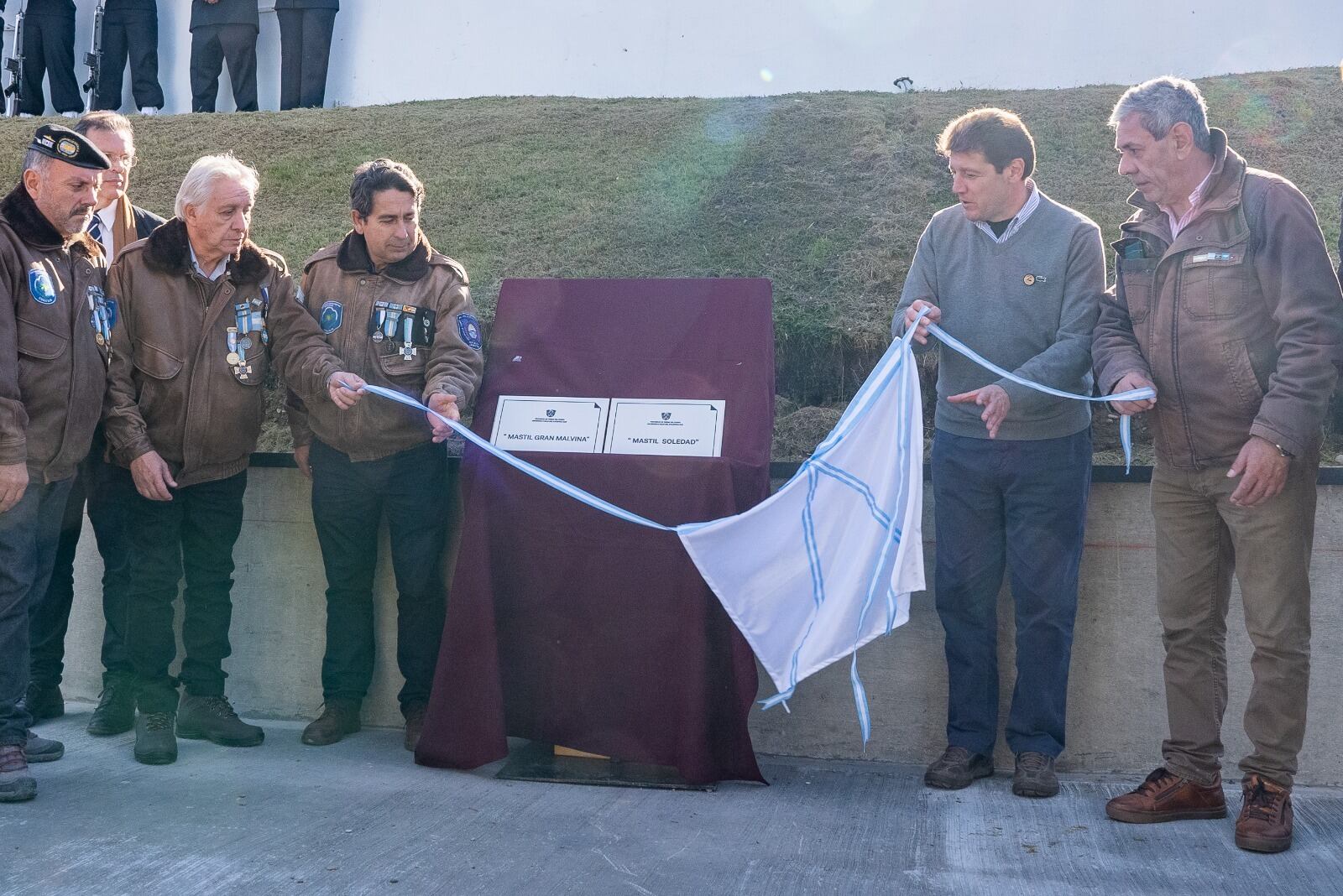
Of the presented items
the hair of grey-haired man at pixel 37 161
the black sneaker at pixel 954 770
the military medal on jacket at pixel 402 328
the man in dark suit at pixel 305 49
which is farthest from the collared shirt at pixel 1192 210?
the man in dark suit at pixel 305 49

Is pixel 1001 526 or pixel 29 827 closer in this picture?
pixel 29 827

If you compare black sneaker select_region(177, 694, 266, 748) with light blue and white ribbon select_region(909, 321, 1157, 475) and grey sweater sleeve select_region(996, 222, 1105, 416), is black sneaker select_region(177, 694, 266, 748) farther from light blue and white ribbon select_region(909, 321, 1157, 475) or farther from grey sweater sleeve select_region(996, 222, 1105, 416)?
grey sweater sleeve select_region(996, 222, 1105, 416)

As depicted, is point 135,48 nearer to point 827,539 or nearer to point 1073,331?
point 827,539

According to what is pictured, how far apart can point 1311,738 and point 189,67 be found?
37.2 ft

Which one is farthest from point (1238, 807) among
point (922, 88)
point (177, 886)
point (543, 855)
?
point (922, 88)

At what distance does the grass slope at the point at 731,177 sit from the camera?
6.85 metres

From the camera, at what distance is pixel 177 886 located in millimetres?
3107

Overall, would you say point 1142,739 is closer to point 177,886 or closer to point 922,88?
point 177,886

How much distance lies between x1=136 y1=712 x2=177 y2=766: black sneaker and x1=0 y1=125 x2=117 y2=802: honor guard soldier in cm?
35

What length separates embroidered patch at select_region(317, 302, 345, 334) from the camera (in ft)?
14.7

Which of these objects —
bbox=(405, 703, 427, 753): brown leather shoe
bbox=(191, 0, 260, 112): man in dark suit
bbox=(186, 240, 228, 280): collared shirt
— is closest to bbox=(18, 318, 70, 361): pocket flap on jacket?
bbox=(186, 240, 228, 280): collared shirt

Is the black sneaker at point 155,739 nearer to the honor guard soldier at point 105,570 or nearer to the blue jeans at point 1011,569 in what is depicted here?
the honor guard soldier at point 105,570

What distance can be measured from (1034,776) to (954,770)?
0.80 feet

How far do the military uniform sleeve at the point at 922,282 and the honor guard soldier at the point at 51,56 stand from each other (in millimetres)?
10948
